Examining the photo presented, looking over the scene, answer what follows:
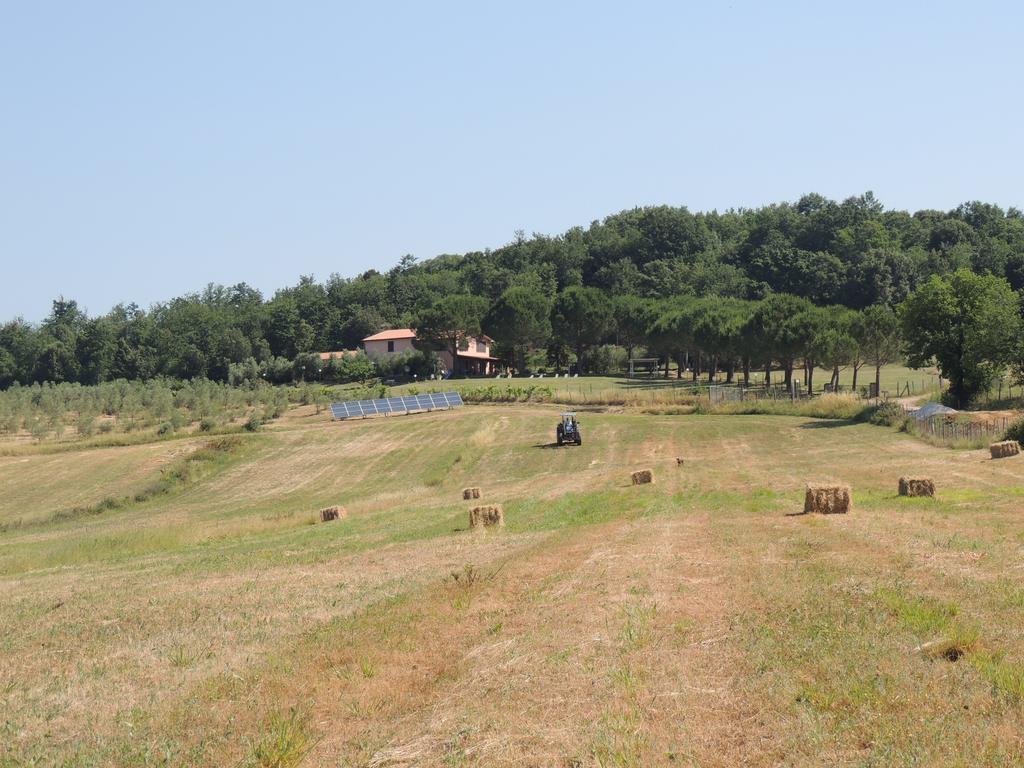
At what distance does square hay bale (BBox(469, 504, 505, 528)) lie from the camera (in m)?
26.6

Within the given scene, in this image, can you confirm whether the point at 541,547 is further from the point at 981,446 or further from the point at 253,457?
the point at 253,457

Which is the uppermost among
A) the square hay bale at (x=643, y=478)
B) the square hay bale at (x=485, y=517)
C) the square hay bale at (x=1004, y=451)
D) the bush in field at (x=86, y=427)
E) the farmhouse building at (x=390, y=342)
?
the farmhouse building at (x=390, y=342)

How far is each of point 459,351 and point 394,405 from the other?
57435 mm

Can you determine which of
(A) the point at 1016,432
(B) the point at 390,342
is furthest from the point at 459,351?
(A) the point at 1016,432

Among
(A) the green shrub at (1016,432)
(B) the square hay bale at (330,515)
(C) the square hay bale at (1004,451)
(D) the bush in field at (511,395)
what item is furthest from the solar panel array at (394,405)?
(C) the square hay bale at (1004,451)

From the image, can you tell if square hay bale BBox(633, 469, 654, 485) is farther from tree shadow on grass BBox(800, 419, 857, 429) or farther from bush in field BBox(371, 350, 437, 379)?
bush in field BBox(371, 350, 437, 379)

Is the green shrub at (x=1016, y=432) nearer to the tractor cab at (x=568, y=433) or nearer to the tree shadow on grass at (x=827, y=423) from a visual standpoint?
the tree shadow on grass at (x=827, y=423)

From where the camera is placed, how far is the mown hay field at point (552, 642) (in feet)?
31.1

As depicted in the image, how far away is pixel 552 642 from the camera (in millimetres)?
12469

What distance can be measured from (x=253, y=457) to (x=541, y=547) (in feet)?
150

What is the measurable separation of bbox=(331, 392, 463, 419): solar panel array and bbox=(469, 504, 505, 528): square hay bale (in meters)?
58.5

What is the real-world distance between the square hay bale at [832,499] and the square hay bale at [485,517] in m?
8.11

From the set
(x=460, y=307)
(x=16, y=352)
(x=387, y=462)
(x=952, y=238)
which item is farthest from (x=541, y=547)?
(x=952, y=238)

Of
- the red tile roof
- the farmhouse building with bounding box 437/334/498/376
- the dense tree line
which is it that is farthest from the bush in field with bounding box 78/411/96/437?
the red tile roof
